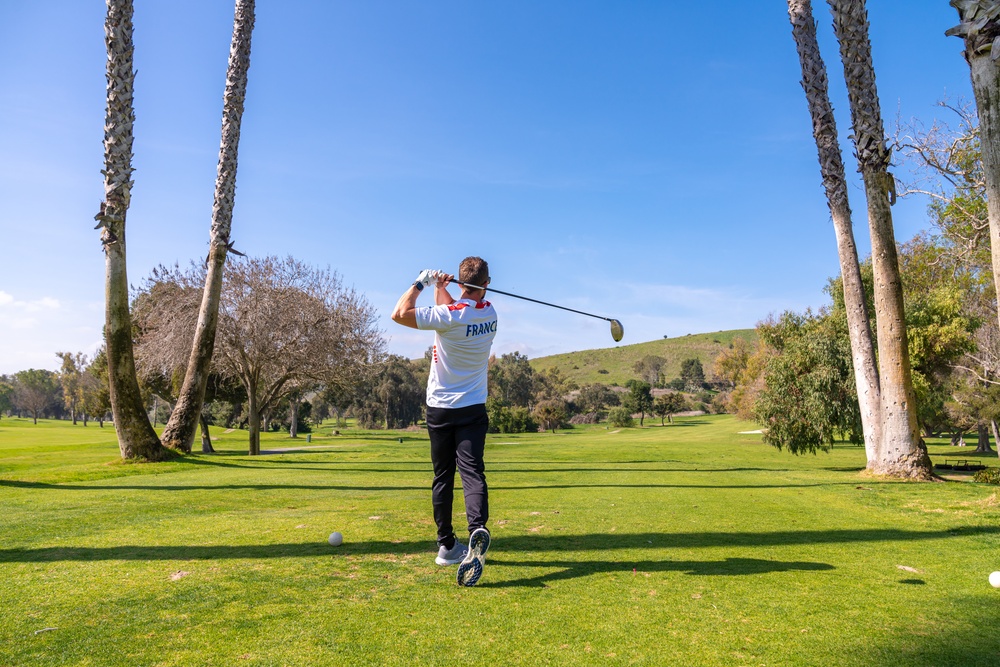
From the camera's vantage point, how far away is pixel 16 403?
128 meters

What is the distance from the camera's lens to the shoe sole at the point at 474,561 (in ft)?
15.1

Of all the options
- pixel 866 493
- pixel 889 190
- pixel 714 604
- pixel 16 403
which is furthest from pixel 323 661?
pixel 16 403

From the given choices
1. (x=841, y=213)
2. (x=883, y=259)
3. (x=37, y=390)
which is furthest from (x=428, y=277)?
(x=37, y=390)

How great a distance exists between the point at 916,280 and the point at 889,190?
20.8 m

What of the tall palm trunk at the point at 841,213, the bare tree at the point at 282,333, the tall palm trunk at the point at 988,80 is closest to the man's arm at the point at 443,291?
the tall palm trunk at the point at 988,80

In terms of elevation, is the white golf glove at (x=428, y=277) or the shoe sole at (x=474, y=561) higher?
the white golf glove at (x=428, y=277)

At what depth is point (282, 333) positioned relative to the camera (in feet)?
90.6

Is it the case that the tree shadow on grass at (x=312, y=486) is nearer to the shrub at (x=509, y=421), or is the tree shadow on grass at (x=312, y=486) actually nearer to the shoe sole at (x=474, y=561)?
the shoe sole at (x=474, y=561)

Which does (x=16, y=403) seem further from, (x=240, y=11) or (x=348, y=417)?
(x=240, y=11)

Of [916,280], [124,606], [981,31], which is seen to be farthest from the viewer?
[916,280]

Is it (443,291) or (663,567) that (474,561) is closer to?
(663,567)

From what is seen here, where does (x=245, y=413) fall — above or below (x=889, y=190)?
below

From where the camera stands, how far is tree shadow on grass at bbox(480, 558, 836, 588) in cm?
496

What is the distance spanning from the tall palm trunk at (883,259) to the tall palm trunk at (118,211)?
58.0 ft
